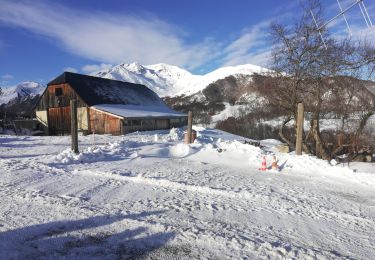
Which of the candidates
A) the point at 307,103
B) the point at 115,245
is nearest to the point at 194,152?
the point at 307,103

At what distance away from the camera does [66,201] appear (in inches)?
312

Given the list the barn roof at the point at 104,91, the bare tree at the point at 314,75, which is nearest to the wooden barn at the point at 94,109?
the barn roof at the point at 104,91

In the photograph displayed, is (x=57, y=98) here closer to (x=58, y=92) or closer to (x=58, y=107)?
(x=58, y=92)

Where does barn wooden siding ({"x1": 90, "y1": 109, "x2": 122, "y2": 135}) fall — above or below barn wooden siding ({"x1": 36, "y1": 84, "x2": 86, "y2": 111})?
below

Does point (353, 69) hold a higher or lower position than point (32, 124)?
higher

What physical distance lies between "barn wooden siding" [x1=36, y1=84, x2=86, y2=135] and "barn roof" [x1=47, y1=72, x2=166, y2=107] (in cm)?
70

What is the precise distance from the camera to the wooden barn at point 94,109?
35188 millimetres

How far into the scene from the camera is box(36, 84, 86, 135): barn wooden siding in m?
38.0

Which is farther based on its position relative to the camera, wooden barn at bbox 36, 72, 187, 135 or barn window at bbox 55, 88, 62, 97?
barn window at bbox 55, 88, 62, 97

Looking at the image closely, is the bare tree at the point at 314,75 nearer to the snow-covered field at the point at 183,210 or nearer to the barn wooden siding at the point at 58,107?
the snow-covered field at the point at 183,210

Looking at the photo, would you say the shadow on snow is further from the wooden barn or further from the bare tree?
the wooden barn

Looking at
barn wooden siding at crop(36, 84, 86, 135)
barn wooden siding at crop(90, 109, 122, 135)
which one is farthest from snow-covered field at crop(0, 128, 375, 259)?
barn wooden siding at crop(36, 84, 86, 135)

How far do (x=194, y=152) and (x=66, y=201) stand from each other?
8.54 meters

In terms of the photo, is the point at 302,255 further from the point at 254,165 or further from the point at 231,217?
the point at 254,165
